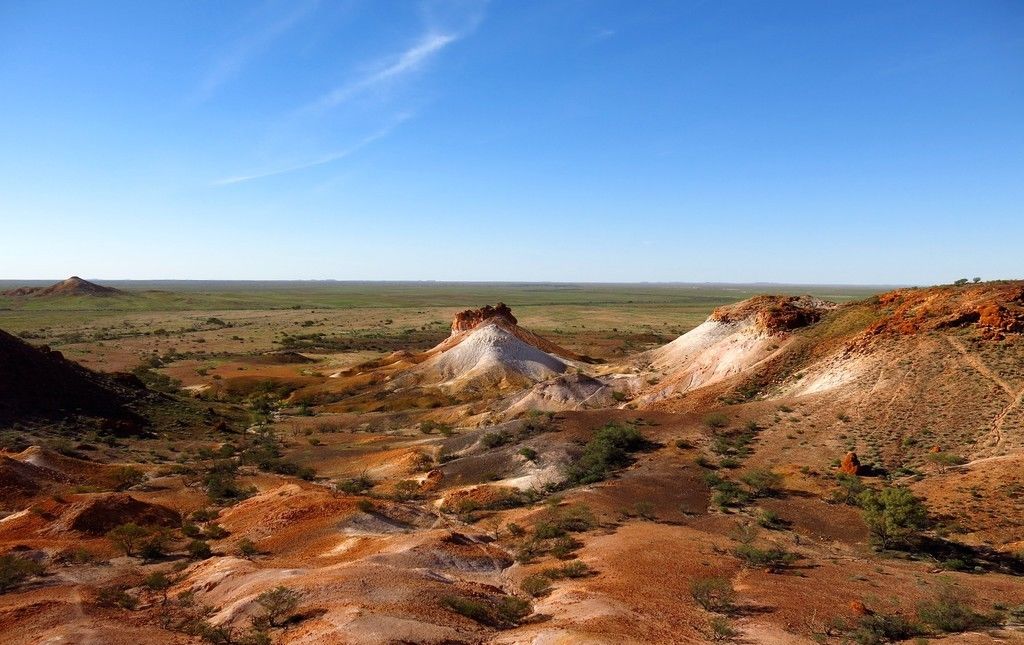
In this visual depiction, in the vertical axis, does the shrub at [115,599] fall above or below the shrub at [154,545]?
above

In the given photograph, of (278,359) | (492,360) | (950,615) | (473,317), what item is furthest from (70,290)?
(950,615)

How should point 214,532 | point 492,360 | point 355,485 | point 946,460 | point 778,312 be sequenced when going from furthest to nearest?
point 492,360
point 778,312
point 355,485
point 946,460
point 214,532

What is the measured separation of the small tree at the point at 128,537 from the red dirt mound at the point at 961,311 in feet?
114

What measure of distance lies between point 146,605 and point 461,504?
10.4m

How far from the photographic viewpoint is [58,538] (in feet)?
57.3

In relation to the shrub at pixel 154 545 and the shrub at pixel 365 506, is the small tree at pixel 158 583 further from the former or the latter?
the shrub at pixel 365 506

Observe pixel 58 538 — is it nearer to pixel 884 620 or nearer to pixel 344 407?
pixel 884 620

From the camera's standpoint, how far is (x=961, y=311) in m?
29.7

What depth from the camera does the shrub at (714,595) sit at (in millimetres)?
12891

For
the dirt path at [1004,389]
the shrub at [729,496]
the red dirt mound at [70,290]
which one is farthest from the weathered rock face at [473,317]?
the red dirt mound at [70,290]

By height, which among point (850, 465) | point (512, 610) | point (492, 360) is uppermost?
point (492, 360)

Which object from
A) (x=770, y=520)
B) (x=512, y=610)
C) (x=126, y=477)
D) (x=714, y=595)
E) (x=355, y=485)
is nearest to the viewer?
(x=512, y=610)

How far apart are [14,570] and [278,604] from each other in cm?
781

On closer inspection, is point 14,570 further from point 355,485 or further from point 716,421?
point 716,421
